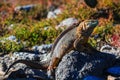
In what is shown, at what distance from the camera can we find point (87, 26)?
1038cm

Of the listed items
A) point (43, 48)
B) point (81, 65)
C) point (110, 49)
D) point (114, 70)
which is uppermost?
point (81, 65)

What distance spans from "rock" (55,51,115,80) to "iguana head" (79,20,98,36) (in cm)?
44

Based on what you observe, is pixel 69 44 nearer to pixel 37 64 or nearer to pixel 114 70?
pixel 37 64

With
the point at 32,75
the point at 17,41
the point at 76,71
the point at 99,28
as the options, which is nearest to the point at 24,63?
the point at 32,75

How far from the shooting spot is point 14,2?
21.0 m

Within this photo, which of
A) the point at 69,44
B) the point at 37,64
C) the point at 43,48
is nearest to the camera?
the point at 69,44

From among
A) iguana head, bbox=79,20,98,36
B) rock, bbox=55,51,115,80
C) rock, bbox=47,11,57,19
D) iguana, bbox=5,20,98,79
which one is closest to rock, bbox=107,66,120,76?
rock, bbox=55,51,115,80

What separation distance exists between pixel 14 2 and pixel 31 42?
753cm

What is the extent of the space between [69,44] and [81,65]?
0.57m

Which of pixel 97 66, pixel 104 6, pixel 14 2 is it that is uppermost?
pixel 97 66

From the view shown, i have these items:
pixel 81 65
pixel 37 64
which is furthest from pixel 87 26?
pixel 37 64

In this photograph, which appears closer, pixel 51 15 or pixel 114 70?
pixel 114 70

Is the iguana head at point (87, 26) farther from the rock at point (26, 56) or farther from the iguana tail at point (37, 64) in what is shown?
the rock at point (26, 56)

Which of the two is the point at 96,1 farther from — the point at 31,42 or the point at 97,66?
the point at 97,66
